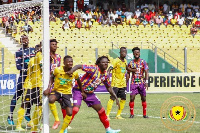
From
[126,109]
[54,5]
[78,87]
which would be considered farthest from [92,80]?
[54,5]

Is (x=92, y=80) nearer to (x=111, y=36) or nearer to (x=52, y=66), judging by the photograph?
(x=52, y=66)

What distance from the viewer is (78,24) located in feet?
112

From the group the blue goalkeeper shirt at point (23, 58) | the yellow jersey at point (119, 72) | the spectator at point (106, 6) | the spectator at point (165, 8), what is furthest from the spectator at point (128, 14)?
the blue goalkeeper shirt at point (23, 58)

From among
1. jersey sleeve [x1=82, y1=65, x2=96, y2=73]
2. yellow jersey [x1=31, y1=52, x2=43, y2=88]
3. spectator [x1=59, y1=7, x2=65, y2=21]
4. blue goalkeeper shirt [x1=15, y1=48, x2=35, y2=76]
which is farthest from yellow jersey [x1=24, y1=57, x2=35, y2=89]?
spectator [x1=59, y1=7, x2=65, y2=21]

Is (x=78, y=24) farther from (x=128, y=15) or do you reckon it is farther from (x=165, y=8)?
(x=165, y=8)

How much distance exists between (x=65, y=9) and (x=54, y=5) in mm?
1326

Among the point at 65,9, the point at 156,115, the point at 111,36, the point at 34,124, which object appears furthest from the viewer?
the point at 65,9

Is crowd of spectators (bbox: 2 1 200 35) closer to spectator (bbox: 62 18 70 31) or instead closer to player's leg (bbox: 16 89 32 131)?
spectator (bbox: 62 18 70 31)

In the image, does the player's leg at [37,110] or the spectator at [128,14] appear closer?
the player's leg at [37,110]

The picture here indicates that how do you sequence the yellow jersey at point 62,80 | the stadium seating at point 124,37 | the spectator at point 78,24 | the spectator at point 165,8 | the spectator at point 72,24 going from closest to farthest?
the yellow jersey at point 62,80 → the stadium seating at point 124,37 → the spectator at point 72,24 → the spectator at point 78,24 → the spectator at point 165,8

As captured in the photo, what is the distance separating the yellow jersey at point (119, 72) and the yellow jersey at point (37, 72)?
11.1ft

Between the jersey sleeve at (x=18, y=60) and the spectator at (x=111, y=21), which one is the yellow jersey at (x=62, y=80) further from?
the spectator at (x=111, y=21)

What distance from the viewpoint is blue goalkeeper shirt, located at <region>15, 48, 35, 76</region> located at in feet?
37.1

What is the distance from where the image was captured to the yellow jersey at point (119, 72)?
13797 mm
